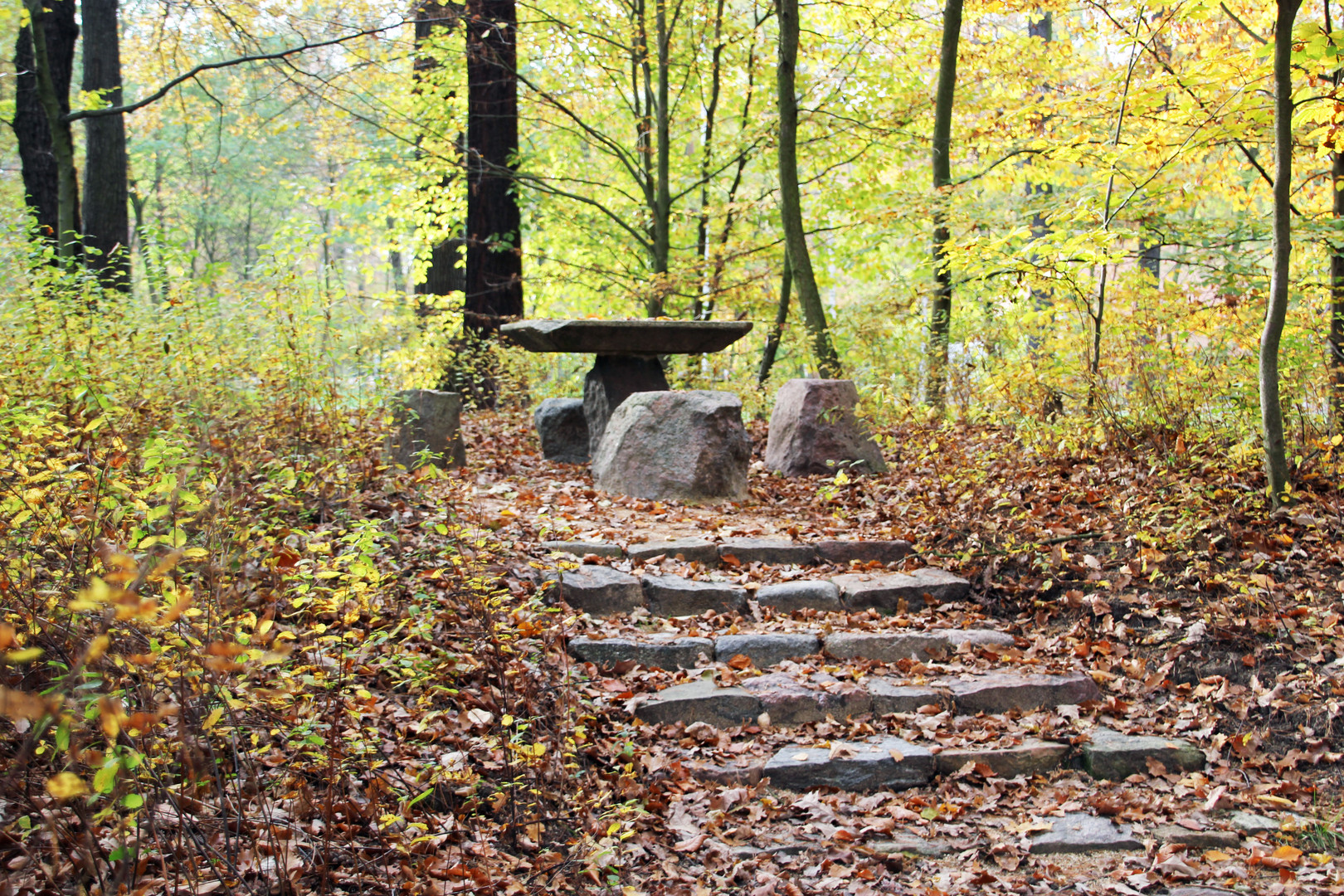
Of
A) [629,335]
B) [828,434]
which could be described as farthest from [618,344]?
[828,434]

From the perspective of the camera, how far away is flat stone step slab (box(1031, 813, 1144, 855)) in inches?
123

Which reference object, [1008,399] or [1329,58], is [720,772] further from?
[1329,58]

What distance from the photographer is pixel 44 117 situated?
9273 mm

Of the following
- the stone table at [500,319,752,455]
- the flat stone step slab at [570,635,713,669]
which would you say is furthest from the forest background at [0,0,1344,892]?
the stone table at [500,319,752,455]

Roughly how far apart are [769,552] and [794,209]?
4.43 m

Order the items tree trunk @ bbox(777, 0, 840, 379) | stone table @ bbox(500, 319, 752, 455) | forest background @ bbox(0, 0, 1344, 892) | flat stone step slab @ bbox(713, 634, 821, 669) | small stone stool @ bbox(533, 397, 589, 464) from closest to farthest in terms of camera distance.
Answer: forest background @ bbox(0, 0, 1344, 892) < flat stone step slab @ bbox(713, 634, 821, 669) < stone table @ bbox(500, 319, 752, 455) < small stone stool @ bbox(533, 397, 589, 464) < tree trunk @ bbox(777, 0, 840, 379)

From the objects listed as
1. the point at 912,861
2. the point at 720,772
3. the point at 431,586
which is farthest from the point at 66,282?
the point at 912,861

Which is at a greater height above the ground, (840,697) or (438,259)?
(438,259)

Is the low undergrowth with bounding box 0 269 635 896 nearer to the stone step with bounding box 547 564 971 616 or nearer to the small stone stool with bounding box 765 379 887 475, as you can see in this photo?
the stone step with bounding box 547 564 971 616

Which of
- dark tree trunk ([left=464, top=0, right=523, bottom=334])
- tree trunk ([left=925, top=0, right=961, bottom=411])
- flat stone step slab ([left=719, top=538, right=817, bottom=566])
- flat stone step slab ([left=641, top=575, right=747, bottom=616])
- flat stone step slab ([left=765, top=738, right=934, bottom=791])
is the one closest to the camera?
flat stone step slab ([left=765, top=738, right=934, bottom=791])

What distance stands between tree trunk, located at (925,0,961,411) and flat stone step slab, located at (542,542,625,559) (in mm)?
3496

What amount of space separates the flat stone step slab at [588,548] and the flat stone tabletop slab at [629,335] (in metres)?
2.29

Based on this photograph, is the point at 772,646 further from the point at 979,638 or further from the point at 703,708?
the point at 979,638

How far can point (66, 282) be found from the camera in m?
5.59
